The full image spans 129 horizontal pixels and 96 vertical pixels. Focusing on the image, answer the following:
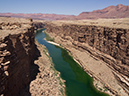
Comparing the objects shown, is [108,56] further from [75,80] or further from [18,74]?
[18,74]

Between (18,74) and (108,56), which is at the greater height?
(18,74)

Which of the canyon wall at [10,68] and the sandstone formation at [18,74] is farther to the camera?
the sandstone formation at [18,74]

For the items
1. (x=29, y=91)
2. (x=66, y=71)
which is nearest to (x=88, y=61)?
(x=66, y=71)

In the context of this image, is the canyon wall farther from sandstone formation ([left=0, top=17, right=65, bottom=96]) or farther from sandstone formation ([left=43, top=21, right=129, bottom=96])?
sandstone formation ([left=43, top=21, right=129, bottom=96])

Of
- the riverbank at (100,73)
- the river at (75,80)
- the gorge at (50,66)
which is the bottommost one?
the river at (75,80)

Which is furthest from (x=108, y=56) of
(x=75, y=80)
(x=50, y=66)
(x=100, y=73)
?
(x=50, y=66)

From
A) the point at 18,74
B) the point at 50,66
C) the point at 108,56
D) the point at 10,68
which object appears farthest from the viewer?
the point at 108,56

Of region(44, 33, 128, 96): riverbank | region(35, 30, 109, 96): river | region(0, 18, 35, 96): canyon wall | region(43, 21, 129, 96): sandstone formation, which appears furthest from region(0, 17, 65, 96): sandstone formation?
region(43, 21, 129, 96): sandstone formation

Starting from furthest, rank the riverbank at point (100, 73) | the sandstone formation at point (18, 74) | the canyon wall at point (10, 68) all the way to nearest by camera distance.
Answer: the riverbank at point (100, 73) → the sandstone formation at point (18, 74) → the canyon wall at point (10, 68)

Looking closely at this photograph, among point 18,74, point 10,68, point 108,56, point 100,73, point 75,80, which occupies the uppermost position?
point 10,68

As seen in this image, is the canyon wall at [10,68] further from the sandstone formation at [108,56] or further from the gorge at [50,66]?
the sandstone formation at [108,56]

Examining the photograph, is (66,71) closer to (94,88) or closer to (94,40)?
(94,88)

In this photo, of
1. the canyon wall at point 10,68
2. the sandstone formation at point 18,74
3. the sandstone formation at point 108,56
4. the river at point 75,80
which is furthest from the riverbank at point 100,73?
the canyon wall at point 10,68
